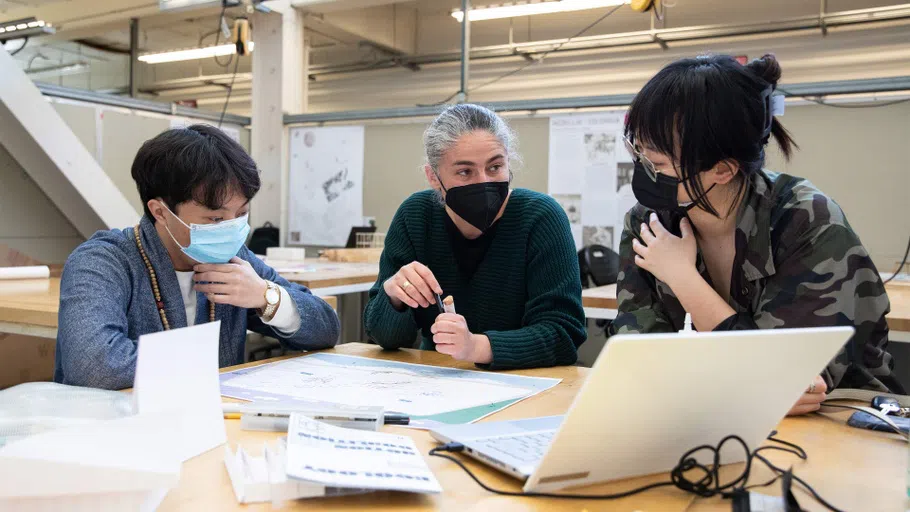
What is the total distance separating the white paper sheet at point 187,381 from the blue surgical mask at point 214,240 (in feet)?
2.06

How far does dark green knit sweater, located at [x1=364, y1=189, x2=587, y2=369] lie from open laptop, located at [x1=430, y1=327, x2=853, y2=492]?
716 millimetres

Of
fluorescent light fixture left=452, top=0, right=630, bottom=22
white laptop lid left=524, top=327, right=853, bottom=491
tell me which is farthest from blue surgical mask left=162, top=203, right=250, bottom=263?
fluorescent light fixture left=452, top=0, right=630, bottom=22

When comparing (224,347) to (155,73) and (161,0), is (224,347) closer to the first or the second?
(161,0)

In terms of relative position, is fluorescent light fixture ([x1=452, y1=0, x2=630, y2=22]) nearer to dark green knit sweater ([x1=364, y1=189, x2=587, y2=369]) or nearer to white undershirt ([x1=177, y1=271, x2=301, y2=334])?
dark green knit sweater ([x1=364, y1=189, x2=587, y2=369])

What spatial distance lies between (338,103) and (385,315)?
7.73 meters

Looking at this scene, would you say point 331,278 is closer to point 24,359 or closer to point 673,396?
point 24,359

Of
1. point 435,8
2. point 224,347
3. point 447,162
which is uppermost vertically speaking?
point 435,8

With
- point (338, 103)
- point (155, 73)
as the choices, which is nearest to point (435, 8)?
point (338, 103)

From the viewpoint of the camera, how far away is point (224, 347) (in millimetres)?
1596

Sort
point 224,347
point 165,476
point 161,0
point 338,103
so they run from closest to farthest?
point 165,476 < point 224,347 < point 161,0 < point 338,103

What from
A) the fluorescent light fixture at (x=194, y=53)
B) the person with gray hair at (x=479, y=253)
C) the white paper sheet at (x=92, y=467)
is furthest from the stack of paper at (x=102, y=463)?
the fluorescent light fixture at (x=194, y=53)

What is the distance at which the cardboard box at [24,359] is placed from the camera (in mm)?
2771

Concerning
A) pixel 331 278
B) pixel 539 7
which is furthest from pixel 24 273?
pixel 539 7

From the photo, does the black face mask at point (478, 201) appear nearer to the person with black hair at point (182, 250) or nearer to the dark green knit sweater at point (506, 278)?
the dark green knit sweater at point (506, 278)
